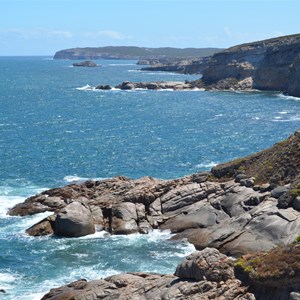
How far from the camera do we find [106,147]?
9838 centimetres

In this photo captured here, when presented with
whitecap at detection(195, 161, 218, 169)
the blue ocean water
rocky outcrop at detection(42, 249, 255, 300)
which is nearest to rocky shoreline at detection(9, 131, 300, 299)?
rocky outcrop at detection(42, 249, 255, 300)

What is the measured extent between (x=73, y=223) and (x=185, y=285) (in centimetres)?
2332

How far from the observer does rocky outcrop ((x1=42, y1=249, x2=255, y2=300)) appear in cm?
3347

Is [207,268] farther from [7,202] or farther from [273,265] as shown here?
[7,202]

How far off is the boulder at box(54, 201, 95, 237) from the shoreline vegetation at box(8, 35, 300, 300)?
0.10m

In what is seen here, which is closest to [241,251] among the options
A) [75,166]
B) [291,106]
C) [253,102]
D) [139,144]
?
[75,166]

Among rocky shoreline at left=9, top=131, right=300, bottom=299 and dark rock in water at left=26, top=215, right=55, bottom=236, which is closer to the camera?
rocky shoreline at left=9, top=131, right=300, bottom=299

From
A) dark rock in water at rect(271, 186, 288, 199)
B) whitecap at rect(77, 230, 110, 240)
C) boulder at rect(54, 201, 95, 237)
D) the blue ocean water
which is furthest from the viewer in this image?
boulder at rect(54, 201, 95, 237)

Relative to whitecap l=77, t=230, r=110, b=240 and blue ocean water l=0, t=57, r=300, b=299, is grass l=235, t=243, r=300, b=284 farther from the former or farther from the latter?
whitecap l=77, t=230, r=110, b=240

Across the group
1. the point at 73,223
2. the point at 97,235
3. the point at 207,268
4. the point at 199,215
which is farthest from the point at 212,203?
the point at 207,268

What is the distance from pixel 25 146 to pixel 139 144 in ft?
63.3

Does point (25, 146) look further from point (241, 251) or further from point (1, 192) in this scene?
point (241, 251)

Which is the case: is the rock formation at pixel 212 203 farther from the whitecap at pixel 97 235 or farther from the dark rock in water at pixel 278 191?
the whitecap at pixel 97 235

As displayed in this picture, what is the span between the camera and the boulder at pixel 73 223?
183 feet
